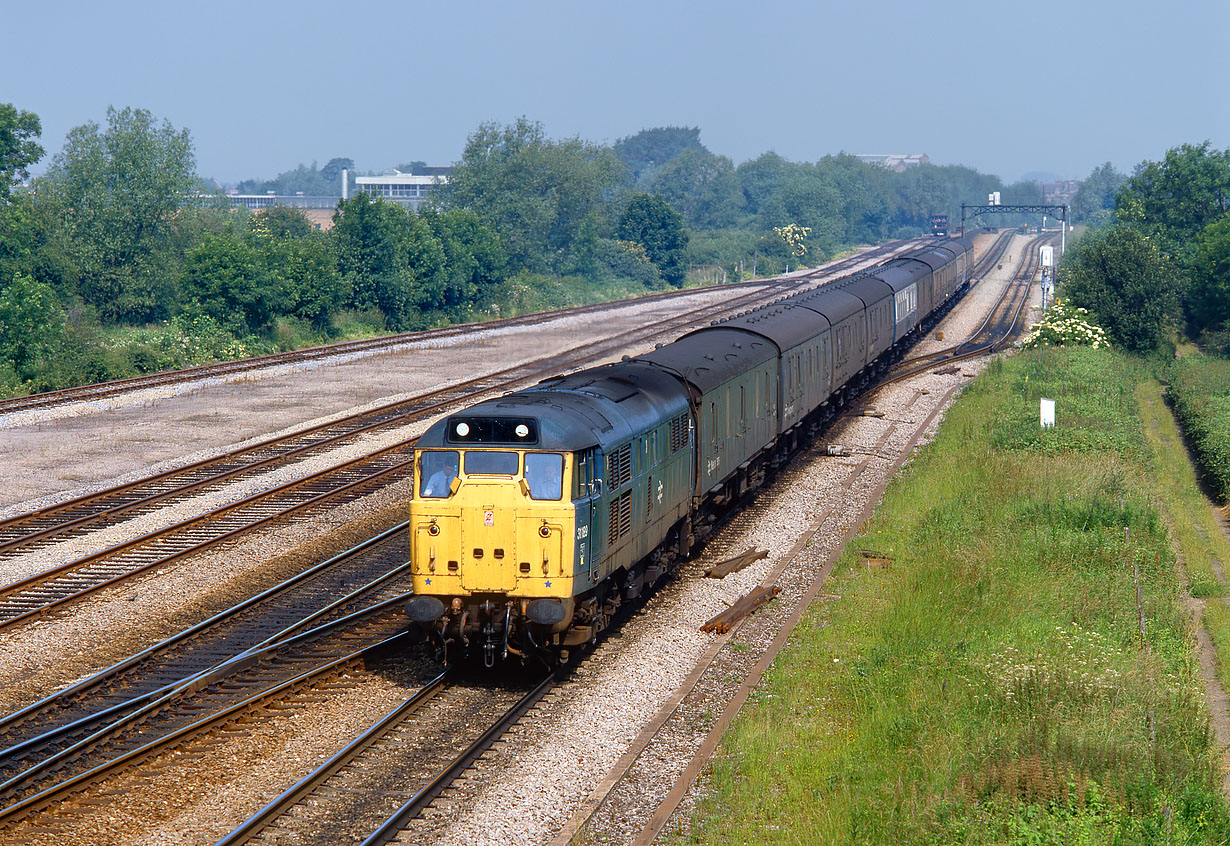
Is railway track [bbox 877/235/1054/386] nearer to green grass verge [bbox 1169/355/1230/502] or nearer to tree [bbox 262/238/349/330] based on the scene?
green grass verge [bbox 1169/355/1230/502]

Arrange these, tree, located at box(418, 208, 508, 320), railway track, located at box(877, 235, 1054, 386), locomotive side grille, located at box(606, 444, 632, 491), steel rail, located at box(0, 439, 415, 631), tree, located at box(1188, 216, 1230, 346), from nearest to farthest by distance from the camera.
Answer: locomotive side grille, located at box(606, 444, 632, 491) < steel rail, located at box(0, 439, 415, 631) < railway track, located at box(877, 235, 1054, 386) < tree, located at box(1188, 216, 1230, 346) < tree, located at box(418, 208, 508, 320)

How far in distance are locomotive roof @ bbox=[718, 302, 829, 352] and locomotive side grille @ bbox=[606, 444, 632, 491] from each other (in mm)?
11405

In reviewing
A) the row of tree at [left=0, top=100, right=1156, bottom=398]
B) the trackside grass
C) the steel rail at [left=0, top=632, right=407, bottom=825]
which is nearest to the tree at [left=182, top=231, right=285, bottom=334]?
the row of tree at [left=0, top=100, right=1156, bottom=398]

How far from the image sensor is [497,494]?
14680 mm

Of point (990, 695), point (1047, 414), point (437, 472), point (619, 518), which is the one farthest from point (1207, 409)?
point (437, 472)

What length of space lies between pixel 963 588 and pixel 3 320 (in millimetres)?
34606

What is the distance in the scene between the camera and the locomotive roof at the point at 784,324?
28.1m

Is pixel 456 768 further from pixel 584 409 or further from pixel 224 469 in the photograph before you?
Result: pixel 224 469

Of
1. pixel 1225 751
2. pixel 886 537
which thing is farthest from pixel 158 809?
pixel 886 537

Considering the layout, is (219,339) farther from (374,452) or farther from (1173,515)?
(1173,515)

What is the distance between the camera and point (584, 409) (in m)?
16.0

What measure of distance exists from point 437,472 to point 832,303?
2368cm

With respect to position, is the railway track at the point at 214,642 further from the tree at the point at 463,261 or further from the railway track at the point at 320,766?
the tree at the point at 463,261

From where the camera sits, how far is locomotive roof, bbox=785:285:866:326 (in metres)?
34.7
